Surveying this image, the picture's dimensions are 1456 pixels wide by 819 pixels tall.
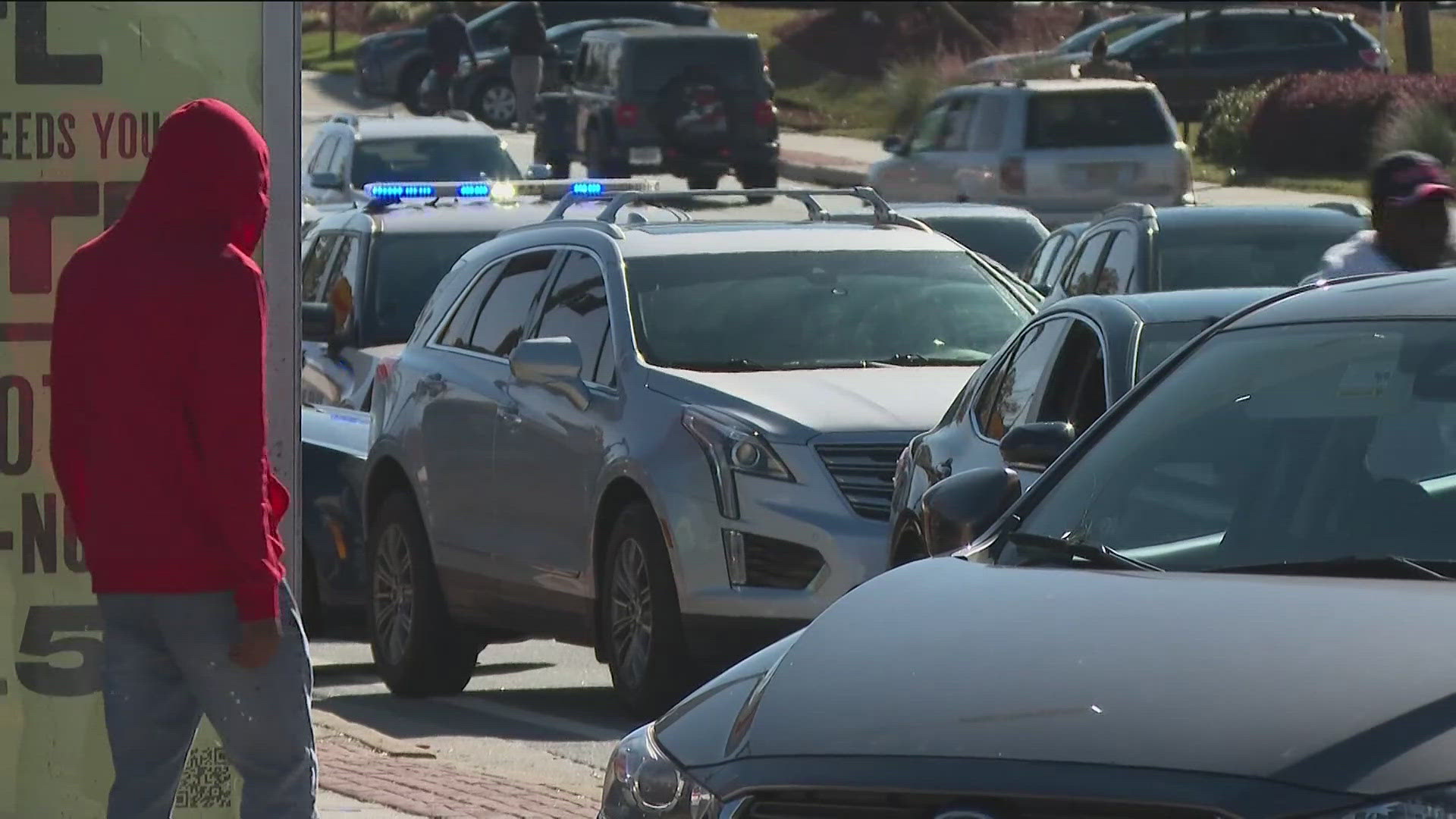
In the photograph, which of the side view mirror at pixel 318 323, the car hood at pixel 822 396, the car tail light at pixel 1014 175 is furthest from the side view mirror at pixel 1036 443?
the car tail light at pixel 1014 175

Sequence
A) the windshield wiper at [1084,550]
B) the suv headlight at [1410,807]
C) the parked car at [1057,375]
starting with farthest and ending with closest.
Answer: the parked car at [1057,375], the windshield wiper at [1084,550], the suv headlight at [1410,807]

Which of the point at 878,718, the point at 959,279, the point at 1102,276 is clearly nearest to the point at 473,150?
the point at 1102,276

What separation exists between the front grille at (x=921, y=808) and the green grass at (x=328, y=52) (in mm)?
54309

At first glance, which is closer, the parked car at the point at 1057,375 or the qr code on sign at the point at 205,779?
the qr code on sign at the point at 205,779

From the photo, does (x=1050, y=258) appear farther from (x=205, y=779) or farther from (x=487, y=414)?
(x=205, y=779)

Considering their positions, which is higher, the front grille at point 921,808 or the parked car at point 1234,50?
the front grille at point 921,808

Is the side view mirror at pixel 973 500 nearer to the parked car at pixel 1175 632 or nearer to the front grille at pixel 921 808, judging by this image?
the parked car at pixel 1175 632

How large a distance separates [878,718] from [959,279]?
6703 millimetres

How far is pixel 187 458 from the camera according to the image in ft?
16.8

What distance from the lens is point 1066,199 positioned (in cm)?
2375

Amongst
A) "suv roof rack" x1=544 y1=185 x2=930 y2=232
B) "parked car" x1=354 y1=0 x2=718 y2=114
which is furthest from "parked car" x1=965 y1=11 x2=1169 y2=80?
"suv roof rack" x1=544 y1=185 x2=930 y2=232

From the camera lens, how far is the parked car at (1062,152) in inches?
933

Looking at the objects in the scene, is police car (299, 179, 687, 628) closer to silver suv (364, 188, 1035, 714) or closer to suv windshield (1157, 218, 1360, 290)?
silver suv (364, 188, 1035, 714)

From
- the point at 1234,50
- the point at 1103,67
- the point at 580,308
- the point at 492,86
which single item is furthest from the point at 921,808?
the point at 492,86
